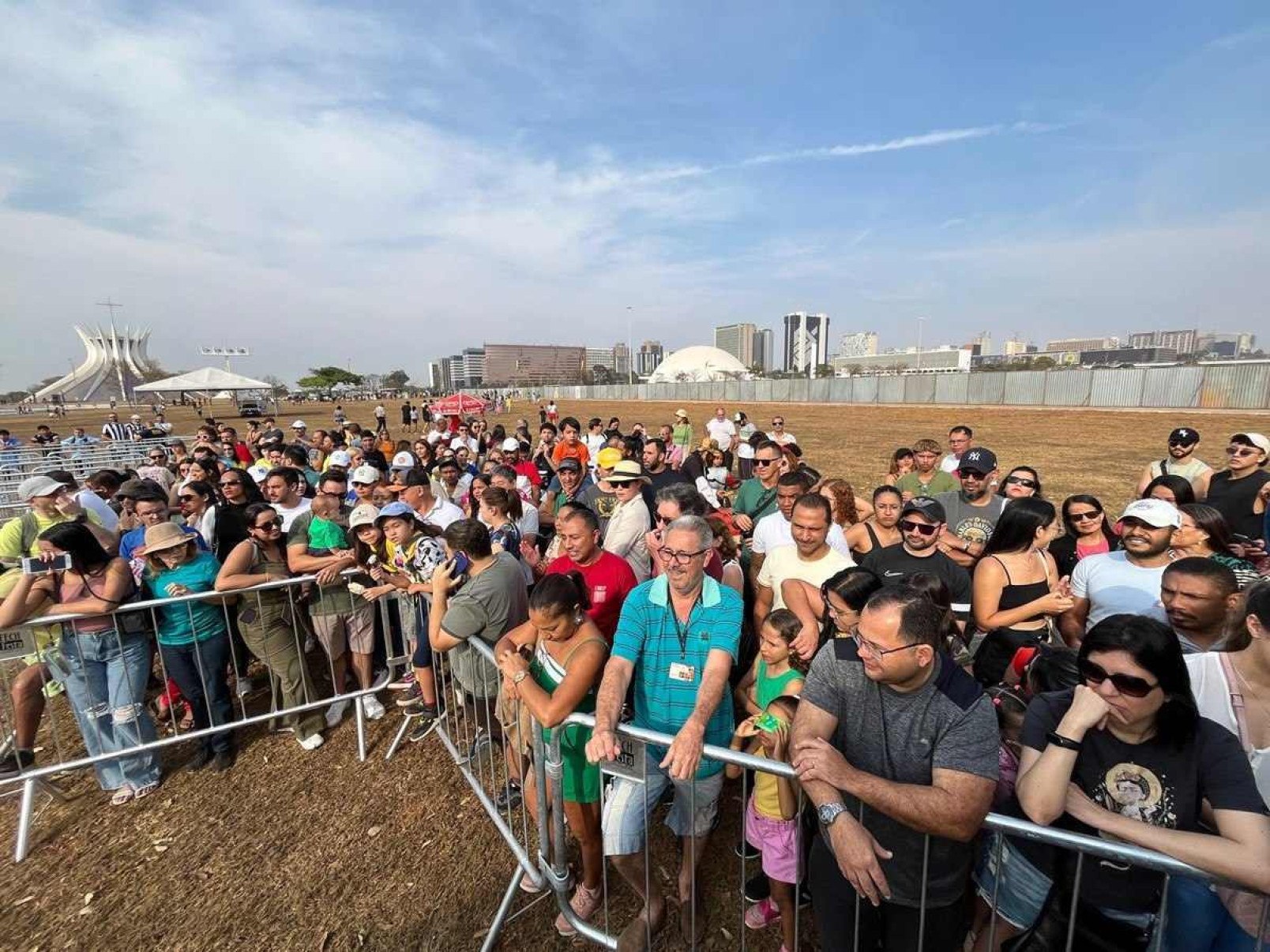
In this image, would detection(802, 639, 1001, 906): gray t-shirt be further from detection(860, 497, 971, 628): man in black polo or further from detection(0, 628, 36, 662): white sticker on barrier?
detection(0, 628, 36, 662): white sticker on barrier

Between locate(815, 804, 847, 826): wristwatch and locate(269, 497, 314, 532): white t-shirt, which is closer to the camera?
locate(815, 804, 847, 826): wristwatch

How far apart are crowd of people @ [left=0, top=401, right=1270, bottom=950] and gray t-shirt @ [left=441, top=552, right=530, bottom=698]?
0.02 meters

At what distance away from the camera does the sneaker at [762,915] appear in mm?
2776

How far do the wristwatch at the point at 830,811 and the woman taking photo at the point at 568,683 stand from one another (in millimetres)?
1018

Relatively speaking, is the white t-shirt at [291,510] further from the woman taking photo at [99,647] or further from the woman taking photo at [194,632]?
the woman taking photo at [99,647]

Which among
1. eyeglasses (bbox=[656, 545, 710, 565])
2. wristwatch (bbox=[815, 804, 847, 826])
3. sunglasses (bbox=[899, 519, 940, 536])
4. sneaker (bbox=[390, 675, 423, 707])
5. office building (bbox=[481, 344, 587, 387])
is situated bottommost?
sneaker (bbox=[390, 675, 423, 707])

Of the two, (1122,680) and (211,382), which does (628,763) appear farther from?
(211,382)

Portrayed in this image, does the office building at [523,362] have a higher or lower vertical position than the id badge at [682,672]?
higher

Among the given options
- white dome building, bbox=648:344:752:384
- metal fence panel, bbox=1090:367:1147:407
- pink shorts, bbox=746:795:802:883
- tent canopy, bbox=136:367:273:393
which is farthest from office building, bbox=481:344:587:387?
pink shorts, bbox=746:795:802:883

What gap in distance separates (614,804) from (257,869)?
93.3 inches

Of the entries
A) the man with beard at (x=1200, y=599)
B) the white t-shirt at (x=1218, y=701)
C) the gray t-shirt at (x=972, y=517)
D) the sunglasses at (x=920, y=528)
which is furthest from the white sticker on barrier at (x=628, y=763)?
the gray t-shirt at (x=972, y=517)

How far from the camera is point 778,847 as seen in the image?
2.49m

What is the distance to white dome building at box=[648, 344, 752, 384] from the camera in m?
128

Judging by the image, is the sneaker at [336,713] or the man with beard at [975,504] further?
the man with beard at [975,504]
